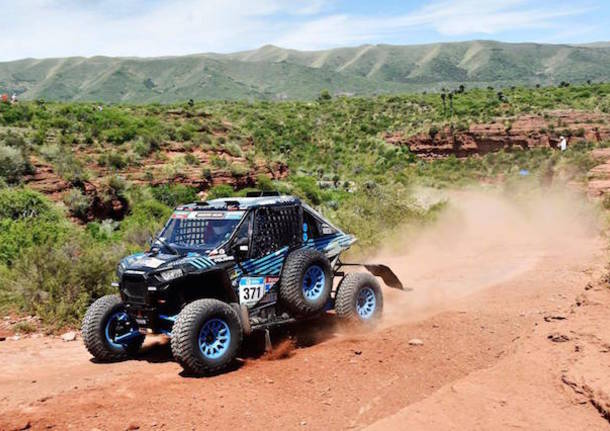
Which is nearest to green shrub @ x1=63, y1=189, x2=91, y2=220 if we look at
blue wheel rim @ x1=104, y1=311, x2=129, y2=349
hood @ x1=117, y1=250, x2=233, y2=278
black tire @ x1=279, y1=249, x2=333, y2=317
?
blue wheel rim @ x1=104, y1=311, x2=129, y2=349

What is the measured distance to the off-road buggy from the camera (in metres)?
7.23

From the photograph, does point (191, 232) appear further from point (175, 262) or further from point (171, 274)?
point (171, 274)

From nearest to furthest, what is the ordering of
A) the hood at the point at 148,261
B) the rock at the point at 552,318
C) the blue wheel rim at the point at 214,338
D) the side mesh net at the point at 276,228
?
the blue wheel rim at the point at 214,338, the hood at the point at 148,261, the side mesh net at the point at 276,228, the rock at the point at 552,318

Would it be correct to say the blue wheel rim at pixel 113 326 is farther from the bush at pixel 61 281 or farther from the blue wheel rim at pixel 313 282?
the blue wheel rim at pixel 313 282

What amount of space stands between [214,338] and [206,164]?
24998 mm

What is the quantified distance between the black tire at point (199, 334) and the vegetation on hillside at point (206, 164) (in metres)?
4.20

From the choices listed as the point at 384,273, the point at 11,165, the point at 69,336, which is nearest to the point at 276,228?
the point at 384,273

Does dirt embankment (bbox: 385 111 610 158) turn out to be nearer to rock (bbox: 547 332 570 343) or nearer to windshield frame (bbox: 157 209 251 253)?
rock (bbox: 547 332 570 343)

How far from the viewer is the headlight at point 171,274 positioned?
23.7ft

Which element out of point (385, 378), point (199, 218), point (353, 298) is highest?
point (199, 218)

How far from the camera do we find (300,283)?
8.14 meters

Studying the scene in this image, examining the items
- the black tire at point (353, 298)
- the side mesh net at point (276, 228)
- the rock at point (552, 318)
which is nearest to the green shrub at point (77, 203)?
the side mesh net at point (276, 228)

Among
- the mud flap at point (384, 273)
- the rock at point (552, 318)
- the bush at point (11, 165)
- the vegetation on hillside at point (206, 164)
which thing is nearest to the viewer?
the rock at point (552, 318)

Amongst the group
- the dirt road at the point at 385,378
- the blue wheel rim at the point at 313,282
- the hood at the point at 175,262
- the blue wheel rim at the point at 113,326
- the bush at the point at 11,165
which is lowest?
the dirt road at the point at 385,378
